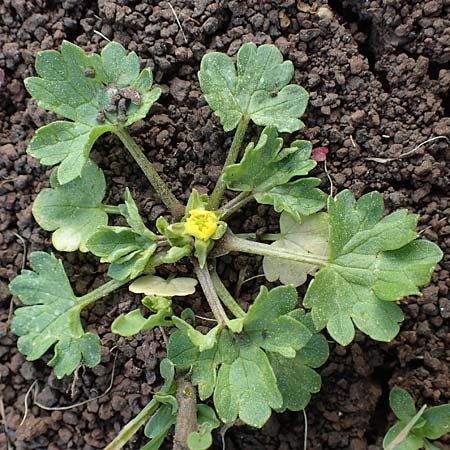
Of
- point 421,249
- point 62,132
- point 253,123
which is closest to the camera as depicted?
point 421,249

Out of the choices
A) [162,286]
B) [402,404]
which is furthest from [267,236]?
[402,404]

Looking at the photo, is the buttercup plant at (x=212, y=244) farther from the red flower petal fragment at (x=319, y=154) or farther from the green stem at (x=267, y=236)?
the red flower petal fragment at (x=319, y=154)

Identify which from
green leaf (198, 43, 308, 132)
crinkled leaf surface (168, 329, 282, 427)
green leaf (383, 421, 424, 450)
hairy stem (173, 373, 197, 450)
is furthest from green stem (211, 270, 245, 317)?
green leaf (383, 421, 424, 450)

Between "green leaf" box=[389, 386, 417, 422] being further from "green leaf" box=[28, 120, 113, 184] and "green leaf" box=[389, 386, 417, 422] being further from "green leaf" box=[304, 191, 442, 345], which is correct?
"green leaf" box=[28, 120, 113, 184]

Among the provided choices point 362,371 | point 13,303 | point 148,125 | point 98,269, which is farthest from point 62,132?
point 362,371

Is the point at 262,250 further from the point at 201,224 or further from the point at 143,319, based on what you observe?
the point at 143,319

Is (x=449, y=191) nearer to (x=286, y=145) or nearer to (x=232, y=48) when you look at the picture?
(x=286, y=145)
